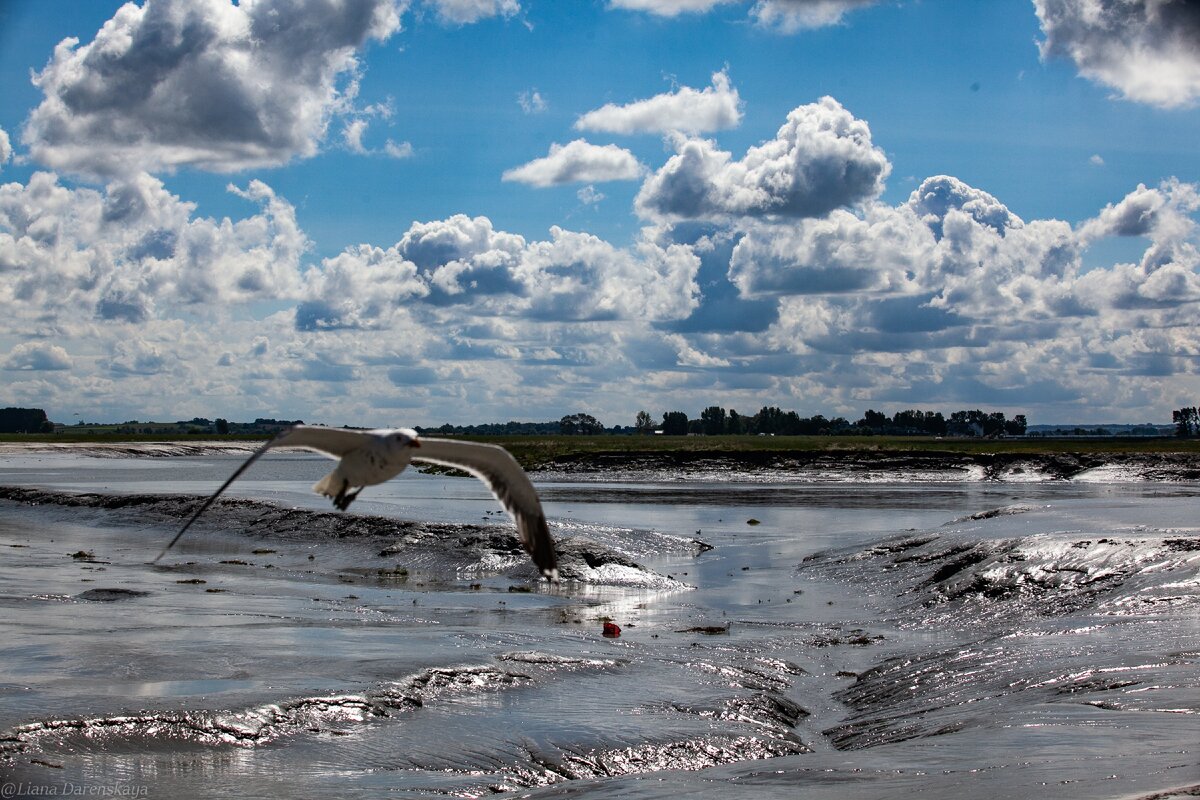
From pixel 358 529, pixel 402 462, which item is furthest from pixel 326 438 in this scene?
pixel 358 529

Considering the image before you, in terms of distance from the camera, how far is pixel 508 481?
14898mm

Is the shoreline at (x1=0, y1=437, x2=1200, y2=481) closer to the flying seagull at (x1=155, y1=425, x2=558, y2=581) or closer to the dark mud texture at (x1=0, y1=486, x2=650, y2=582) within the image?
the dark mud texture at (x1=0, y1=486, x2=650, y2=582)

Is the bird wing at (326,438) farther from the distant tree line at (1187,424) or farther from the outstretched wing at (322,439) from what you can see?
the distant tree line at (1187,424)

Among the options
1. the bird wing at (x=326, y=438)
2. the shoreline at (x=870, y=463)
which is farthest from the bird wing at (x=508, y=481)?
the shoreline at (x=870, y=463)

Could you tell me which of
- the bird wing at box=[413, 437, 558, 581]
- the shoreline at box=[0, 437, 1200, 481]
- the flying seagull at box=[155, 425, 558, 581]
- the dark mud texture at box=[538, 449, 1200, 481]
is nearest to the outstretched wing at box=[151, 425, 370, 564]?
the flying seagull at box=[155, 425, 558, 581]

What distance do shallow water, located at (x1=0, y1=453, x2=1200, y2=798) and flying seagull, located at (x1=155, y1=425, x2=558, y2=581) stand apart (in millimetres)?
2466

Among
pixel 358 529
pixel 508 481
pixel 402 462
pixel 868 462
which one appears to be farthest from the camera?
pixel 868 462

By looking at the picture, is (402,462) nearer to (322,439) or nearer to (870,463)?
(322,439)

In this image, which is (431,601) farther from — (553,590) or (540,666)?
(540,666)

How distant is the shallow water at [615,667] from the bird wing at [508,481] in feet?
7.46

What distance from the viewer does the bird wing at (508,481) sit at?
1431 centimetres

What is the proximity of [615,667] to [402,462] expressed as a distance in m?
6.24

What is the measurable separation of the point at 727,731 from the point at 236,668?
23.4 ft

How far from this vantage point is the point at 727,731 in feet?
47.6
